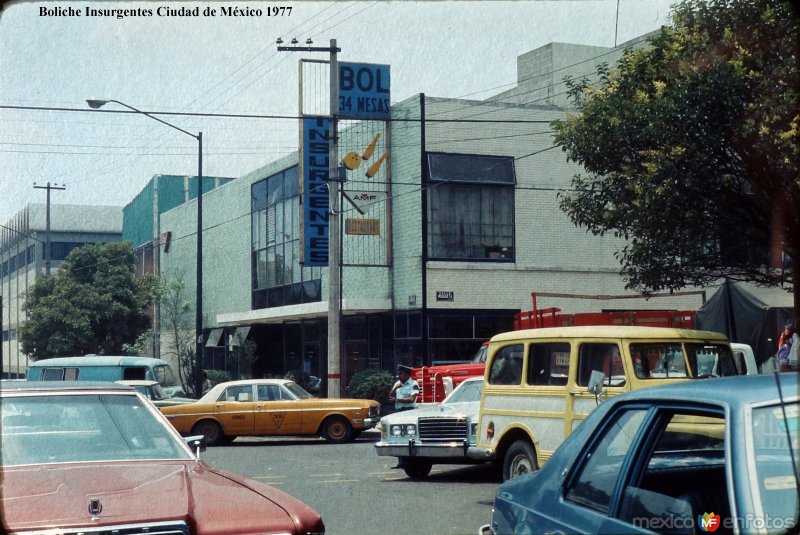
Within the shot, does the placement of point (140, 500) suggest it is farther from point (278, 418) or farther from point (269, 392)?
point (269, 392)

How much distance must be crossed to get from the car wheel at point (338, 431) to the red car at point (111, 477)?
49.3ft

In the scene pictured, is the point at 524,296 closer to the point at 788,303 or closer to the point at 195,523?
the point at 788,303

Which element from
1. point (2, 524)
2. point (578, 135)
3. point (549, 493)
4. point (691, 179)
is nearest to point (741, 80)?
point (691, 179)

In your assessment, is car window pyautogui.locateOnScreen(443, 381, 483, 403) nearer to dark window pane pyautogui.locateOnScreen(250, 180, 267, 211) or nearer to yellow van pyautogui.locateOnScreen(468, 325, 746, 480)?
yellow van pyautogui.locateOnScreen(468, 325, 746, 480)

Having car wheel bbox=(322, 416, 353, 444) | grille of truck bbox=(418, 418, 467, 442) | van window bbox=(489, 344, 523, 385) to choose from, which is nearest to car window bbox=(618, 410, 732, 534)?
van window bbox=(489, 344, 523, 385)

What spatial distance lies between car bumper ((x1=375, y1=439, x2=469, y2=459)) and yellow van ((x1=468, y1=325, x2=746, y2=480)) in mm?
2314

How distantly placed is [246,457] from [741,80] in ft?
35.3

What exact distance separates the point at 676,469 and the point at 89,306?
46213 millimetres

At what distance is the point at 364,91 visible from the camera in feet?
98.2

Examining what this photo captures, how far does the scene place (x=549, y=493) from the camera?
14.6ft

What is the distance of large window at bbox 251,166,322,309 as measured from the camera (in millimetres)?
37594

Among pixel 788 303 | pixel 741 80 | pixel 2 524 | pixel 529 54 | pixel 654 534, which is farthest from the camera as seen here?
pixel 529 54

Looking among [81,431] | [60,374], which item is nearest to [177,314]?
[60,374]

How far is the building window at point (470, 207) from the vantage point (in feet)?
99.3
